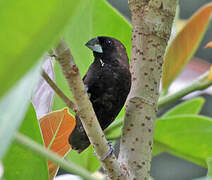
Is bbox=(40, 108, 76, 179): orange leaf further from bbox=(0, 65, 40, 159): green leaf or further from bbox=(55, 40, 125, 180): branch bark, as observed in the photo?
bbox=(0, 65, 40, 159): green leaf

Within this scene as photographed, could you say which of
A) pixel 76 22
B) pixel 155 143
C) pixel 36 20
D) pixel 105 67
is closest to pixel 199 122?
pixel 155 143

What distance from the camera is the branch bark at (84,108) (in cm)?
42

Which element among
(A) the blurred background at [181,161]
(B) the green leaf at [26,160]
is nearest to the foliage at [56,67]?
(B) the green leaf at [26,160]

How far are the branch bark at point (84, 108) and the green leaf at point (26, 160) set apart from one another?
0.08 m

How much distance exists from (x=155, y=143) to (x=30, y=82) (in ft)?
1.96

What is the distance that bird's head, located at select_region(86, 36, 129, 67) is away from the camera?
1114mm

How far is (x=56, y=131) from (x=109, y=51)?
0.61m

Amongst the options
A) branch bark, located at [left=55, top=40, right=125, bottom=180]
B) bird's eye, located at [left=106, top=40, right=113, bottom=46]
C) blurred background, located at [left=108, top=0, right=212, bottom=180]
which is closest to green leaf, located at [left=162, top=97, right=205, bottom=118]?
bird's eye, located at [left=106, top=40, right=113, bottom=46]

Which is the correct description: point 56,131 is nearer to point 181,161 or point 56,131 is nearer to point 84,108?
point 84,108

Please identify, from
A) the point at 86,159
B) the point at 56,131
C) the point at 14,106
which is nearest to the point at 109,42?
the point at 86,159

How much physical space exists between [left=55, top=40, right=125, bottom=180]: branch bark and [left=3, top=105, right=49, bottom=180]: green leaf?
76 millimetres

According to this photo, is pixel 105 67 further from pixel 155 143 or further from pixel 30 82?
pixel 30 82

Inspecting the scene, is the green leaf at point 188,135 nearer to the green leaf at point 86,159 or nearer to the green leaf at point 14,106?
the green leaf at point 86,159

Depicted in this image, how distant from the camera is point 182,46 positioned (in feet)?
2.90
